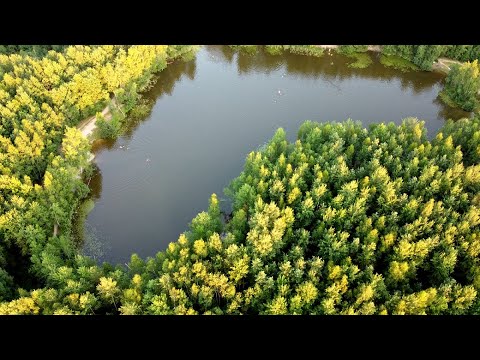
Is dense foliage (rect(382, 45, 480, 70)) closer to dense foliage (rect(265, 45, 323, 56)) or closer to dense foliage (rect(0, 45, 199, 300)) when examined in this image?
dense foliage (rect(265, 45, 323, 56))

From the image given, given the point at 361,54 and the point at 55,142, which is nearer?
the point at 55,142

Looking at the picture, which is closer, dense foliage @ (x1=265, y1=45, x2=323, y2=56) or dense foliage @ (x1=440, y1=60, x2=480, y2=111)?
dense foliage @ (x1=440, y1=60, x2=480, y2=111)

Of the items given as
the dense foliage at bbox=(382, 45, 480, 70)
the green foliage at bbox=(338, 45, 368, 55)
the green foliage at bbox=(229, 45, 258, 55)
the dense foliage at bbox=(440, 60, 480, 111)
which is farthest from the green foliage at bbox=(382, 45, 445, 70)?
the green foliage at bbox=(229, 45, 258, 55)

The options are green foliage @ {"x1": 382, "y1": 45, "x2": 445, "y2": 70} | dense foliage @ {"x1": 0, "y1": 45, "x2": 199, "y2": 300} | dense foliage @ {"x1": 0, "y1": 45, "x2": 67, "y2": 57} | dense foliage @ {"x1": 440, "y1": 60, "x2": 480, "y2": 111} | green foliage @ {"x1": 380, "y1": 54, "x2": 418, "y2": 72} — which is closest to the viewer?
dense foliage @ {"x1": 0, "y1": 45, "x2": 199, "y2": 300}

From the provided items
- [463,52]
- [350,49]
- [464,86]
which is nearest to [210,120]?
[350,49]

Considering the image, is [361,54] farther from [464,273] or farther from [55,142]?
[55,142]

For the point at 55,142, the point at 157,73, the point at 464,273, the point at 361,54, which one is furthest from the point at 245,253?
the point at 361,54
